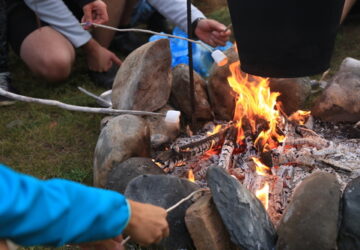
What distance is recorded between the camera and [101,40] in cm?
438

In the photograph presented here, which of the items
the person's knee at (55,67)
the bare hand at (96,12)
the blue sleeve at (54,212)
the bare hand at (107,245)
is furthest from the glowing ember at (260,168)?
the person's knee at (55,67)

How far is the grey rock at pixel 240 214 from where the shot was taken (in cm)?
183

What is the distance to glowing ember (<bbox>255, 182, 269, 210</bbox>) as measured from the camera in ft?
7.09

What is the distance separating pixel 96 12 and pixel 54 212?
2485 mm

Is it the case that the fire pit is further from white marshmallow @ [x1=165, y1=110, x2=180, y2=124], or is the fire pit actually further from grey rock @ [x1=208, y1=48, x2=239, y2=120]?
white marshmallow @ [x1=165, y1=110, x2=180, y2=124]

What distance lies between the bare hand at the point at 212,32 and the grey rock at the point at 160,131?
1.87 feet

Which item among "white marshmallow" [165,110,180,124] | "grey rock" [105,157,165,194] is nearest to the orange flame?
"white marshmallow" [165,110,180,124]

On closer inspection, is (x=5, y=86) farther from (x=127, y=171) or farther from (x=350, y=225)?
(x=350, y=225)

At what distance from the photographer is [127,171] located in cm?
227

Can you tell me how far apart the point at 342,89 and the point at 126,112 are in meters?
1.27

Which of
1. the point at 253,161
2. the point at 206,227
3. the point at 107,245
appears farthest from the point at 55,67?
the point at 107,245

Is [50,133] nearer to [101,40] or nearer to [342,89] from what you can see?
[101,40]

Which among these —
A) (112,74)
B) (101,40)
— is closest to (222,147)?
(112,74)

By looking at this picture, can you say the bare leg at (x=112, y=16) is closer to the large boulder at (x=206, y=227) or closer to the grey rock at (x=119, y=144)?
the grey rock at (x=119, y=144)
